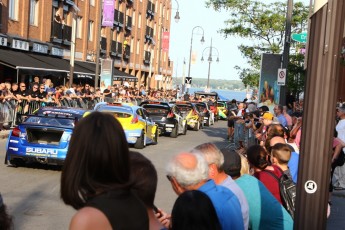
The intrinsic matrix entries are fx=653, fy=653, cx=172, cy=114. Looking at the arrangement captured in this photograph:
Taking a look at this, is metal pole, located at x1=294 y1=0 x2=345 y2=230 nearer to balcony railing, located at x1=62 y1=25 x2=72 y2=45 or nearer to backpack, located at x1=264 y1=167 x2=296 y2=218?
backpack, located at x1=264 y1=167 x2=296 y2=218

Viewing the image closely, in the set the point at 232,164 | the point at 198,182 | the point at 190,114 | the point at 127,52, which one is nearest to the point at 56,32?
the point at 190,114

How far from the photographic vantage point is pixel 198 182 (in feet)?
12.9

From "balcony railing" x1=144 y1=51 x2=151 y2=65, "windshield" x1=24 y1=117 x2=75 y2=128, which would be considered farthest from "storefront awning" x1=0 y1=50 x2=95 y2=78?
"balcony railing" x1=144 y1=51 x2=151 y2=65

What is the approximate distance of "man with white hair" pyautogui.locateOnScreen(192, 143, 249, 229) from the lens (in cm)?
456

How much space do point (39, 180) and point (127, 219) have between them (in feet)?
32.9

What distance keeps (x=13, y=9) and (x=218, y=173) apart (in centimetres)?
3166

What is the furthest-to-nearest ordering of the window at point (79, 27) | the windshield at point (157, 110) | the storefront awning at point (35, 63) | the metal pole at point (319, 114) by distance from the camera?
the window at point (79, 27)
the storefront awning at point (35, 63)
the windshield at point (157, 110)
the metal pole at point (319, 114)

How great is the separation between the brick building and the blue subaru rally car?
15.0 m

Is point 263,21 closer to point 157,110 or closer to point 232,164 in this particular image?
point 157,110

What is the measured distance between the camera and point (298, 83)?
3008cm

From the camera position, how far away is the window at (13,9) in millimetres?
33881

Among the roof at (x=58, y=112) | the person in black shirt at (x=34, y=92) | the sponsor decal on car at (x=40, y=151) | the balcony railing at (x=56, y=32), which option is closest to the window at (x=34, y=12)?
the balcony railing at (x=56, y=32)

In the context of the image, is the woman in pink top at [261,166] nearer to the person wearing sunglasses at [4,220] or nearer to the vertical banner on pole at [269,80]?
the person wearing sunglasses at [4,220]

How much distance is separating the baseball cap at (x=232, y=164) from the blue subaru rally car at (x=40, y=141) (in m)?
8.39
